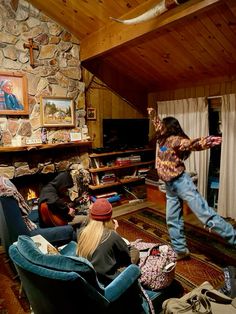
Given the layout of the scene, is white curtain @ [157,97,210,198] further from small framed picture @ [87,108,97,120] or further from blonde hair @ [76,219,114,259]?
blonde hair @ [76,219,114,259]

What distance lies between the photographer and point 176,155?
253 cm

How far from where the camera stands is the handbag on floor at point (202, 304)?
164 cm

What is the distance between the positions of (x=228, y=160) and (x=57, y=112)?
2.67 meters

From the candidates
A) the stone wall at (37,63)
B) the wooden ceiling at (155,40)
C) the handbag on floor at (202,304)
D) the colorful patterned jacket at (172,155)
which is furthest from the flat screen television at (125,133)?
the handbag on floor at (202,304)

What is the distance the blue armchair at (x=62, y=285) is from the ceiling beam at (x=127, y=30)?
2347 millimetres

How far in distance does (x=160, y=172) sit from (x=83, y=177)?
1831 mm

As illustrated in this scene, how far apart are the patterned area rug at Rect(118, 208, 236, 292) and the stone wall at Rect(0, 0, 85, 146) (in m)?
1.69

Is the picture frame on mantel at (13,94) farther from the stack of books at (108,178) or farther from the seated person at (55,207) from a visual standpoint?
the stack of books at (108,178)

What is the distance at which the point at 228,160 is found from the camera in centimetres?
372

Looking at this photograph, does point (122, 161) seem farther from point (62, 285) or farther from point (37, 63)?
point (62, 285)

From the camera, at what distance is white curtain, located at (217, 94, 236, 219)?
3.63 m

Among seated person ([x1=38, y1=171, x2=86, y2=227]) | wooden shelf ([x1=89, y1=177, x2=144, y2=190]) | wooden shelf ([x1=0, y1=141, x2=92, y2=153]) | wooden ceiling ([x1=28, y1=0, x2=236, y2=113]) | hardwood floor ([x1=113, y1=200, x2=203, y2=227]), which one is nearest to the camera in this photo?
seated person ([x1=38, y1=171, x2=86, y2=227])

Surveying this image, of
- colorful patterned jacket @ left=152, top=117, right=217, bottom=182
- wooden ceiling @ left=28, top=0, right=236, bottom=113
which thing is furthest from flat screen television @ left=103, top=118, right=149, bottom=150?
colorful patterned jacket @ left=152, top=117, right=217, bottom=182

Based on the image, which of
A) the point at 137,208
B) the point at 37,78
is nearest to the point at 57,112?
the point at 37,78
